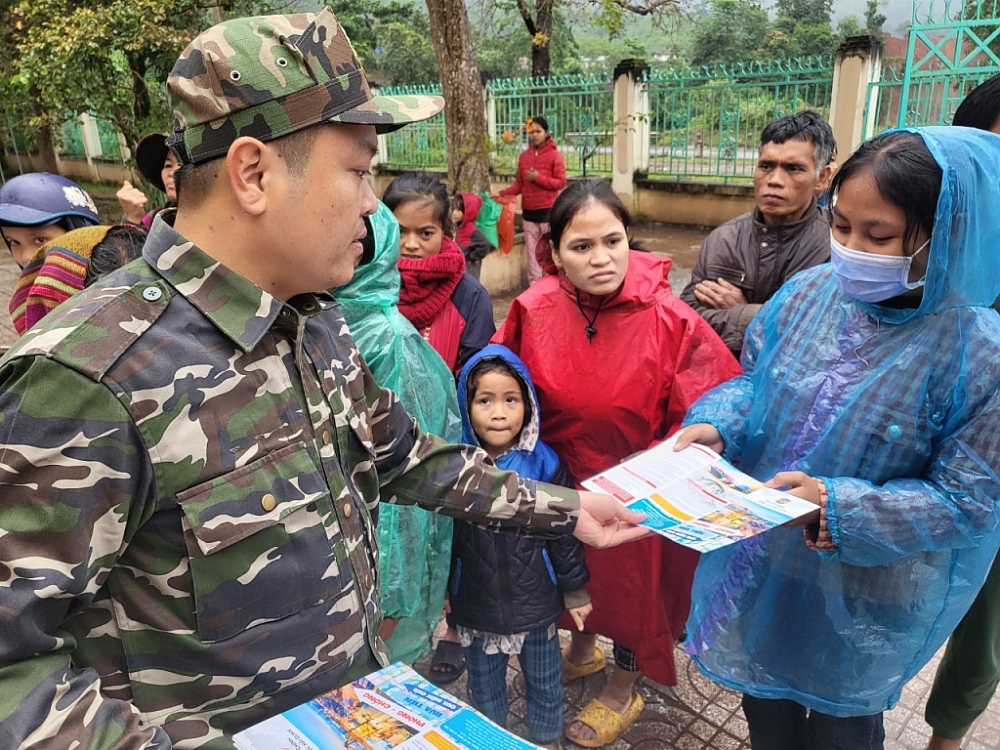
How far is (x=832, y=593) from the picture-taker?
1.73m

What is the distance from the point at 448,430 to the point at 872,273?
1.42 m

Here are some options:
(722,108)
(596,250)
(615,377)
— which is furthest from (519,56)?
(615,377)

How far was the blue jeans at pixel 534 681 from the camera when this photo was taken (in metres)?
2.39

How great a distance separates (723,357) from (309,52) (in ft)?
5.11

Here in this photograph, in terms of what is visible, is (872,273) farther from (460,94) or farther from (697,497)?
(460,94)

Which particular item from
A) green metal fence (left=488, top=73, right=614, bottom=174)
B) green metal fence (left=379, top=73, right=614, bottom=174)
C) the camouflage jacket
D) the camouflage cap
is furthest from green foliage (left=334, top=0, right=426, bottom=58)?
the camouflage jacket

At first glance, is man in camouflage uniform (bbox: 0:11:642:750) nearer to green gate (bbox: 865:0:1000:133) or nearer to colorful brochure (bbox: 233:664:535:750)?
colorful brochure (bbox: 233:664:535:750)

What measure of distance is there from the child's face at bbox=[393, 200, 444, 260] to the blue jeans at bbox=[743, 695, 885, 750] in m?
1.85

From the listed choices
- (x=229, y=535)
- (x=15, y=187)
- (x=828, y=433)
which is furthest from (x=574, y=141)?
(x=229, y=535)

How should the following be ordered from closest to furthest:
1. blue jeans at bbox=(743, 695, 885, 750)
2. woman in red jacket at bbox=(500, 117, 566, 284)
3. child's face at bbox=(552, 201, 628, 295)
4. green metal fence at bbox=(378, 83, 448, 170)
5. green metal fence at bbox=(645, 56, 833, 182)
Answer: blue jeans at bbox=(743, 695, 885, 750), child's face at bbox=(552, 201, 628, 295), woman in red jacket at bbox=(500, 117, 566, 284), green metal fence at bbox=(645, 56, 833, 182), green metal fence at bbox=(378, 83, 448, 170)

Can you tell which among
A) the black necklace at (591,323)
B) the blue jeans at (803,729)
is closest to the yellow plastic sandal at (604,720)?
the blue jeans at (803,729)

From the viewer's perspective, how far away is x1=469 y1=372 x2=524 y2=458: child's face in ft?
7.57

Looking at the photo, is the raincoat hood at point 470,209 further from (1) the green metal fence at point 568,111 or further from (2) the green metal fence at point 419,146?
(2) the green metal fence at point 419,146

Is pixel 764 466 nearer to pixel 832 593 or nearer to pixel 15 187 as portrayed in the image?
pixel 832 593
